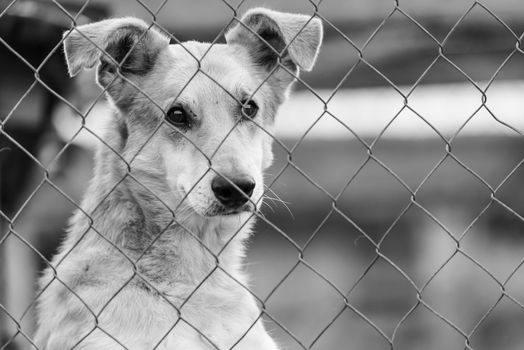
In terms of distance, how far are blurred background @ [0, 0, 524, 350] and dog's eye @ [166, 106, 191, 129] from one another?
2377 mm

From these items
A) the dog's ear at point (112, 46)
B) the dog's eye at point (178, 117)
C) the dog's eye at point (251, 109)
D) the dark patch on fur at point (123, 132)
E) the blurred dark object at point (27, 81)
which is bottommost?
the blurred dark object at point (27, 81)

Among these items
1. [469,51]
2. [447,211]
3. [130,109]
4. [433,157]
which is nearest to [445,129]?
[433,157]

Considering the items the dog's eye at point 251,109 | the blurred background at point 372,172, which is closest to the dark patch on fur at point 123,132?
the dog's eye at point 251,109

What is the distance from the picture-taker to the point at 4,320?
679 cm

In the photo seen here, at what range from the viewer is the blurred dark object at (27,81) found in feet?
19.6

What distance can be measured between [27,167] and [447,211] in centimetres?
863

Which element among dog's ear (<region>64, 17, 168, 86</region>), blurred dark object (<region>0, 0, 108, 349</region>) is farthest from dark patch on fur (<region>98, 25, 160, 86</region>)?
blurred dark object (<region>0, 0, 108, 349</region>)

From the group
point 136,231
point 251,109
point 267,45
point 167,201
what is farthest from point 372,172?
point 136,231

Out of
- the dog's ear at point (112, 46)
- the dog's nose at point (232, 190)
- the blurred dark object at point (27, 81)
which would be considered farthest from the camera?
the blurred dark object at point (27, 81)

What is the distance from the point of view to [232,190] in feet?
11.9

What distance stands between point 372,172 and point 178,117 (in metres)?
10.8

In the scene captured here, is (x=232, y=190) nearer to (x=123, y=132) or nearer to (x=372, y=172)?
(x=123, y=132)

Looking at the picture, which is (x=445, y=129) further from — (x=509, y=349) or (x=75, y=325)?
(x=75, y=325)

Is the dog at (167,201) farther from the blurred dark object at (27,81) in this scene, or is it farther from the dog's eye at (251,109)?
the blurred dark object at (27,81)
